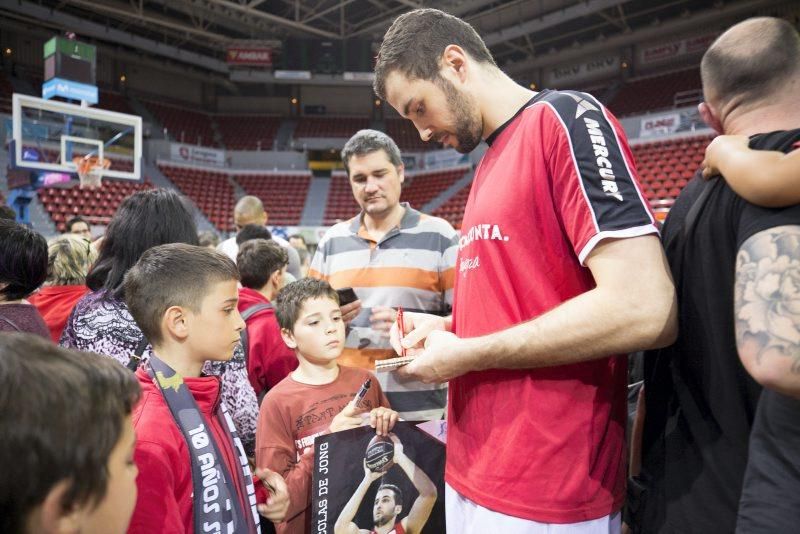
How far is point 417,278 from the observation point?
2447mm

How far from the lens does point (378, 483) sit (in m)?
1.78

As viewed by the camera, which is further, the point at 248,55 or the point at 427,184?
the point at 427,184

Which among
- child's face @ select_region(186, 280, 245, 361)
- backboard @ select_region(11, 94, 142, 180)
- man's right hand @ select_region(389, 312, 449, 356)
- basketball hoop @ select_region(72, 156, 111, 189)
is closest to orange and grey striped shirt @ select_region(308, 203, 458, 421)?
man's right hand @ select_region(389, 312, 449, 356)

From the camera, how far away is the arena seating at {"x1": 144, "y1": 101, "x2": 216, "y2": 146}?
1952 cm

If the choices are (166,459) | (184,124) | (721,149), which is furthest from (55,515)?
(184,124)

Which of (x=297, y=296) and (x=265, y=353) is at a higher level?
(x=297, y=296)

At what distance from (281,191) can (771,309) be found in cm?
1899

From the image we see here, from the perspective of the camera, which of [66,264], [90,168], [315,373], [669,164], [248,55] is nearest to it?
[315,373]

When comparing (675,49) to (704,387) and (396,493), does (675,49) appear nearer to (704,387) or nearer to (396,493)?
(396,493)

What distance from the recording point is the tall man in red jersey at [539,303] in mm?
1067

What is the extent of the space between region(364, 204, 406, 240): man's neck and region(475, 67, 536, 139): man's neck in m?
1.17

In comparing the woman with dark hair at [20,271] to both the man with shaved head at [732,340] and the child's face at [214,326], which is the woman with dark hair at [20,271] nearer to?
the child's face at [214,326]

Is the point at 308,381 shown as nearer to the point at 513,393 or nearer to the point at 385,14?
the point at 513,393

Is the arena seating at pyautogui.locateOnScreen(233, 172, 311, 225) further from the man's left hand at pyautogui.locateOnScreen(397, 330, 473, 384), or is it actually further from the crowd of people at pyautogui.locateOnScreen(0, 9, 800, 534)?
the man's left hand at pyautogui.locateOnScreen(397, 330, 473, 384)
